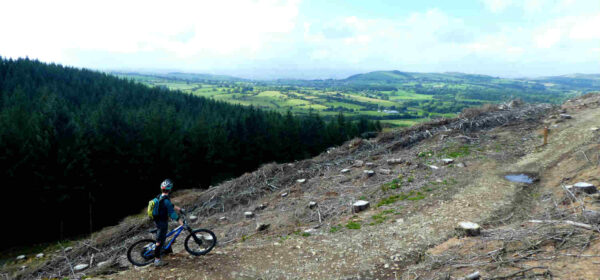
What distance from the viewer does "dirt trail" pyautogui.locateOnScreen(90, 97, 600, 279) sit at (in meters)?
8.40

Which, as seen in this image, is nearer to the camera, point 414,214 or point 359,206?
point 414,214

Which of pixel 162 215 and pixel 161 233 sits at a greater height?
pixel 162 215

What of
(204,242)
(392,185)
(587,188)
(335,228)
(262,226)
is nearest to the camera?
(587,188)

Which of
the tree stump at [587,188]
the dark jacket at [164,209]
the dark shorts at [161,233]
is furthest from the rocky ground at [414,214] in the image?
the dark jacket at [164,209]

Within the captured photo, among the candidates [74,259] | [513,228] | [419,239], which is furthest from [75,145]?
[513,228]

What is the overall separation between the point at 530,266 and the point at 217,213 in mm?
14220

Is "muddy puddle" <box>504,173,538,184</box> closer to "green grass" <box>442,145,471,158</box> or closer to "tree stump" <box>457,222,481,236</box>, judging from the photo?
"green grass" <box>442,145,471,158</box>

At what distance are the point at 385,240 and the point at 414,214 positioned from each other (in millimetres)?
2287

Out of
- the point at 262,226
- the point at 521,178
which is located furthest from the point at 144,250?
the point at 521,178

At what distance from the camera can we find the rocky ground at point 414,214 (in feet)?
24.6

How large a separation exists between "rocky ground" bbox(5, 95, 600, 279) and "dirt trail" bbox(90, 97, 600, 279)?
0.14ft

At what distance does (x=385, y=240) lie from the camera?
32.0ft

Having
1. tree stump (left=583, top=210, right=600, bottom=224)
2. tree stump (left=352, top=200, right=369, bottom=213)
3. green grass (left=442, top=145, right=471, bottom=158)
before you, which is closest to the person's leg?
tree stump (left=352, top=200, right=369, bottom=213)

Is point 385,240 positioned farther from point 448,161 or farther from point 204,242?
point 448,161
